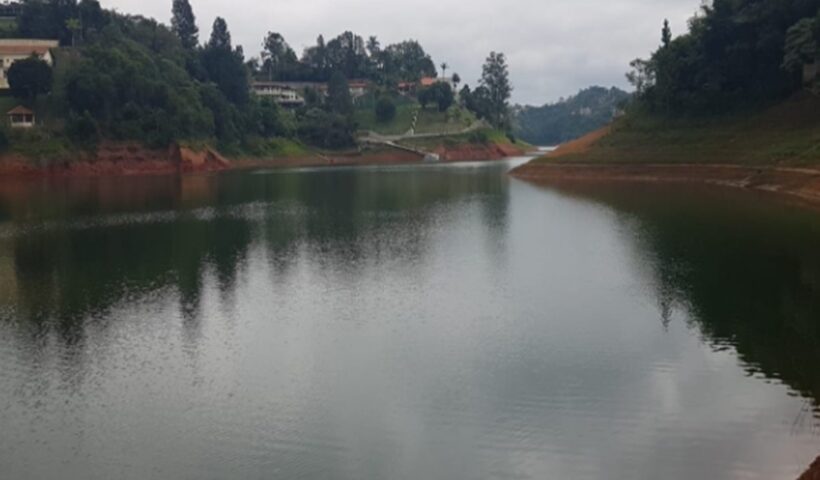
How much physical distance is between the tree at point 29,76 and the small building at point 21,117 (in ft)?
12.8

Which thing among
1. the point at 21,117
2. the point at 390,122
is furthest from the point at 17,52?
the point at 390,122

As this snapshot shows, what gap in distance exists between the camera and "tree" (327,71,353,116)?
159750 mm

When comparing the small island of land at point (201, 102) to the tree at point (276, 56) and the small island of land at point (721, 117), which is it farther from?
the small island of land at point (721, 117)

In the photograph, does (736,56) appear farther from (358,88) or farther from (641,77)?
(358,88)

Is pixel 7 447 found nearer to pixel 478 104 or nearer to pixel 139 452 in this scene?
pixel 139 452

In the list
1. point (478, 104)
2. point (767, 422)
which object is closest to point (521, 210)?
point (767, 422)

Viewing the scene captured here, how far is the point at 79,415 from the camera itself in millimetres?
17500

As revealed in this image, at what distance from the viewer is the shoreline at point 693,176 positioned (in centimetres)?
5734

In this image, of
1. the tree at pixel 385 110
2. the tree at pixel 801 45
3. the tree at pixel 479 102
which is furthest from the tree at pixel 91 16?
the tree at pixel 801 45

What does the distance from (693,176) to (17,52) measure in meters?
106

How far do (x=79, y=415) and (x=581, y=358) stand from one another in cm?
1263

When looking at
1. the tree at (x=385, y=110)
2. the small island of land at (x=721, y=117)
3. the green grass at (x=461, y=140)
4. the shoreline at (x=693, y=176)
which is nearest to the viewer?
the shoreline at (x=693, y=176)

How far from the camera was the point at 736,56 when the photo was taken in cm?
7825

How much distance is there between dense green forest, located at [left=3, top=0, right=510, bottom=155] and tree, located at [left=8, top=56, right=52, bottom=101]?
0.15m
